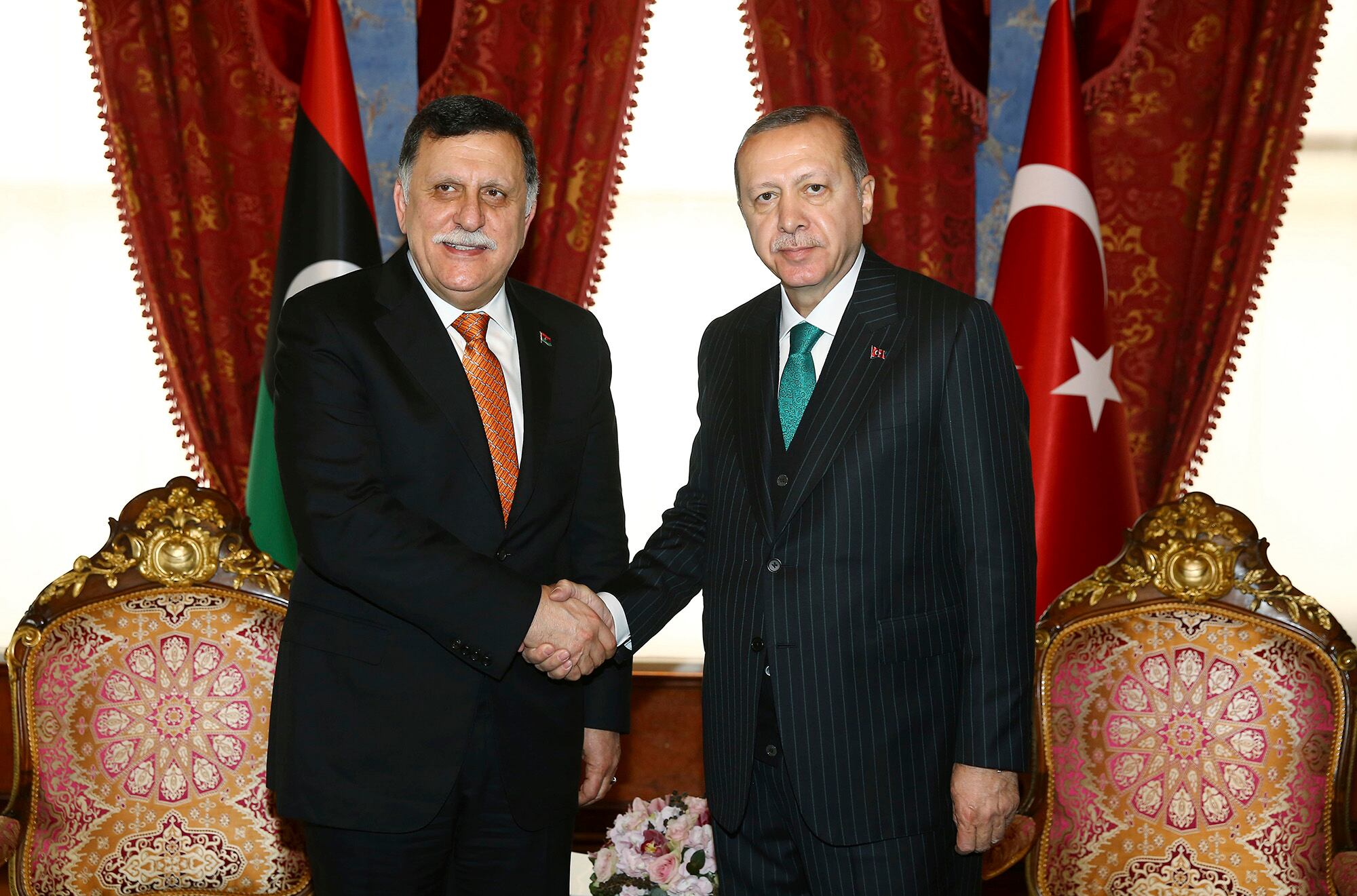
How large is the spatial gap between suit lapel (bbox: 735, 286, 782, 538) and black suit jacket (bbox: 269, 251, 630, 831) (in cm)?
34

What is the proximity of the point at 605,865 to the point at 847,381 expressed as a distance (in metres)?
1.16

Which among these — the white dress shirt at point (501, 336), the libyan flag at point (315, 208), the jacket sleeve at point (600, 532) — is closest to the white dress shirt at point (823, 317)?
the jacket sleeve at point (600, 532)

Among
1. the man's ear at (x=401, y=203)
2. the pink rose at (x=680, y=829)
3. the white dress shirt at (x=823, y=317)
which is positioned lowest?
the pink rose at (x=680, y=829)

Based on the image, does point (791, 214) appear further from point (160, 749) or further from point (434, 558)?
point (160, 749)

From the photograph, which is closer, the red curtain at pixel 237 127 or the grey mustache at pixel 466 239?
the grey mustache at pixel 466 239

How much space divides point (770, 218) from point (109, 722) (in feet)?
6.35

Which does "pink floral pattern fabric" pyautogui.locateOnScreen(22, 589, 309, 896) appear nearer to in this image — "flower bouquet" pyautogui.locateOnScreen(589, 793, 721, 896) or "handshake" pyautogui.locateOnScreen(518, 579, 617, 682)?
"flower bouquet" pyautogui.locateOnScreen(589, 793, 721, 896)

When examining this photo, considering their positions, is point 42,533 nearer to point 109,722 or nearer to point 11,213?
point 11,213

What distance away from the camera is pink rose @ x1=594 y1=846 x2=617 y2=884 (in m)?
2.30

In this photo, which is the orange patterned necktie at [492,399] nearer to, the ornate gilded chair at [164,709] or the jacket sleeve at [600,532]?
the jacket sleeve at [600,532]

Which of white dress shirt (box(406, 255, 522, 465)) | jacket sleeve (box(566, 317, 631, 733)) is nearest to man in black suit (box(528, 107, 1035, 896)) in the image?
jacket sleeve (box(566, 317, 631, 733))

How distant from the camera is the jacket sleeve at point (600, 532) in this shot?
2113mm

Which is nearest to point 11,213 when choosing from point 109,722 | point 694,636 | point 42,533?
point 42,533

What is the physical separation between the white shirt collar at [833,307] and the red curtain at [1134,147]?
5.58ft
